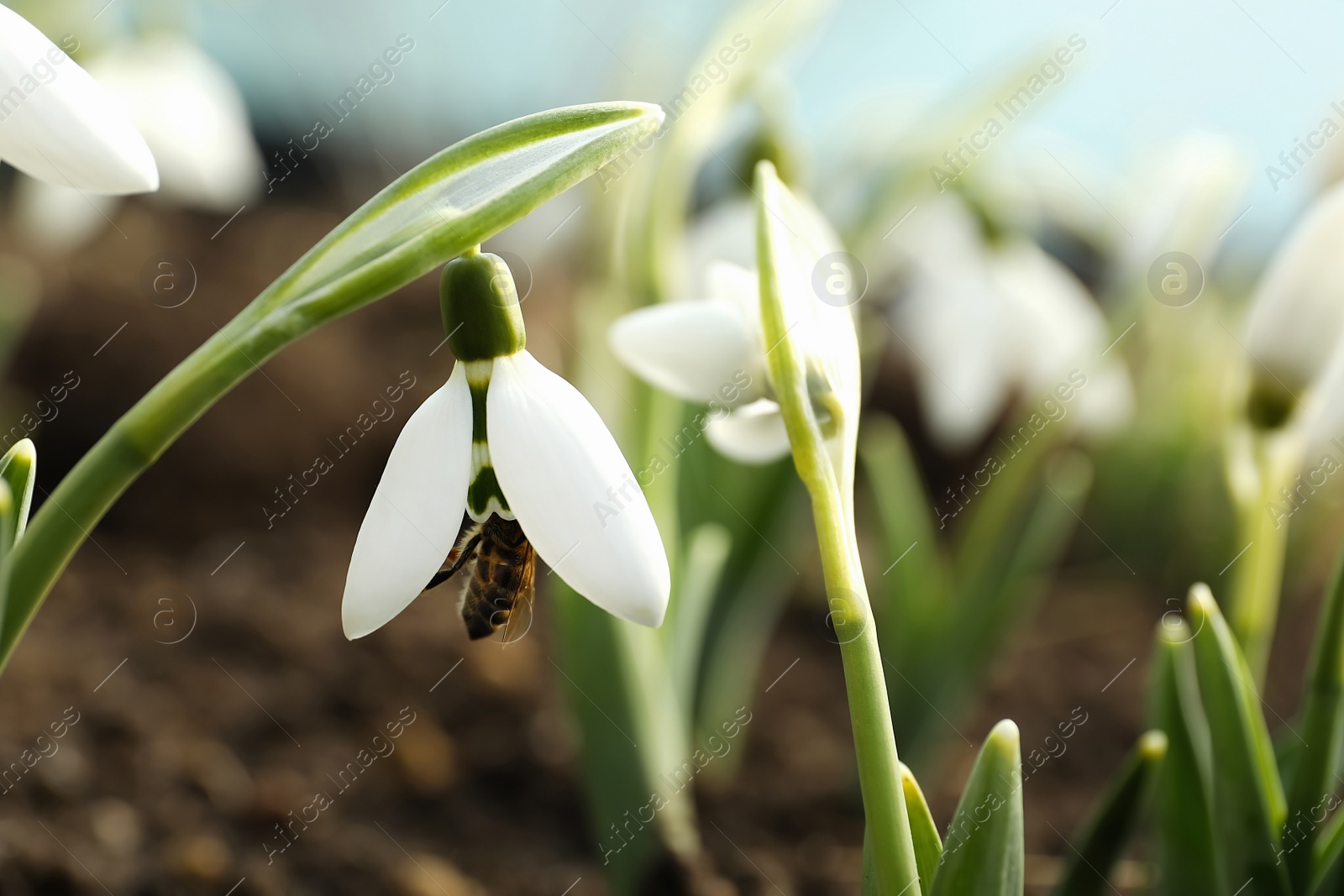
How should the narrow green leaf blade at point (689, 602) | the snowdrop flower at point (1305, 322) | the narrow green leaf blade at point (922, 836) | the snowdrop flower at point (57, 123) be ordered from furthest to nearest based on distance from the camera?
the narrow green leaf blade at point (689, 602) < the snowdrop flower at point (1305, 322) < the narrow green leaf blade at point (922, 836) < the snowdrop flower at point (57, 123)

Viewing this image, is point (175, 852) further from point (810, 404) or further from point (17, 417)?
point (17, 417)

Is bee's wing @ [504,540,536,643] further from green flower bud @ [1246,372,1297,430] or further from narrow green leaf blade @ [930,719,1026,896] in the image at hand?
green flower bud @ [1246,372,1297,430]

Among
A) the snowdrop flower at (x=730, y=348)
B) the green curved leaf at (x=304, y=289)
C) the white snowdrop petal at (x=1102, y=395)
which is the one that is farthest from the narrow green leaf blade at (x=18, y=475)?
the white snowdrop petal at (x=1102, y=395)

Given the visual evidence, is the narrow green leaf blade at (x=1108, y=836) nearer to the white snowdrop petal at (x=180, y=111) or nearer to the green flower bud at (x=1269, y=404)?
the green flower bud at (x=1269, y=404)

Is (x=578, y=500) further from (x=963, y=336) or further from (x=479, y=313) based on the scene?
(x=963, y=336)

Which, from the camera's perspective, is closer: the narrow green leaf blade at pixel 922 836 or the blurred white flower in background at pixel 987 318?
the narrow green leaf blade at pixel 922 836

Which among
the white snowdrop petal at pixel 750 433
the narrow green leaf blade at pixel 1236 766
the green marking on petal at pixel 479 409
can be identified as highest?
the green marking on petal at pixel 479 409

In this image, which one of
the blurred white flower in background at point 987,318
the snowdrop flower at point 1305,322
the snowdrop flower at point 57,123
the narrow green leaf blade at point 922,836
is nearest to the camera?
the snowdrop flower at point 57,123

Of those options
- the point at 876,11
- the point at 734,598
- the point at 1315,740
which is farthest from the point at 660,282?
the point at 876,11
